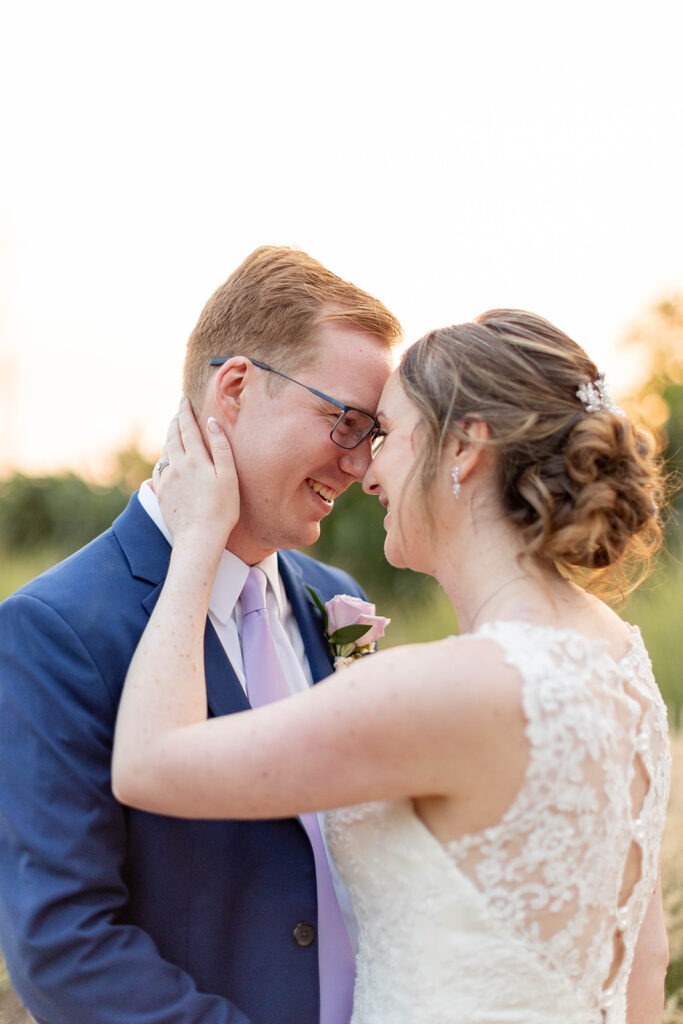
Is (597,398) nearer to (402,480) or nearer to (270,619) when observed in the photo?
(402,480)

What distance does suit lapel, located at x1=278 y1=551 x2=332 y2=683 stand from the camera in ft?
10.1

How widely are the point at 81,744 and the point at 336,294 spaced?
1.58 meters

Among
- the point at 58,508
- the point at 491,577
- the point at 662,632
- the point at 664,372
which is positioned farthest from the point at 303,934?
the point at 58,508

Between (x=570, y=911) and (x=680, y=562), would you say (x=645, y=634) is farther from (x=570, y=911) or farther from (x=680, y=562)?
(x=570, y=911)

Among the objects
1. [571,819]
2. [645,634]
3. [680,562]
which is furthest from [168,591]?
[680,562]

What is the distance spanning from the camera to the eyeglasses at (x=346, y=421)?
9.43 feet

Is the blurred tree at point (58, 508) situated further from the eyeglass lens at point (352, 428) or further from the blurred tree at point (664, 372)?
the eyeglass lens at point (352, 428)

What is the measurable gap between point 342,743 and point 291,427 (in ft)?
4.03

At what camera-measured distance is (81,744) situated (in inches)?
88.3

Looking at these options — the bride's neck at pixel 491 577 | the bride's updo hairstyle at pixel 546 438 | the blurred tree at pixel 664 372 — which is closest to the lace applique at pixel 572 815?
the bride's neck at pixel 491 577

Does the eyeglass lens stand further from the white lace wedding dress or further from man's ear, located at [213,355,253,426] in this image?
the white lace wedding dress

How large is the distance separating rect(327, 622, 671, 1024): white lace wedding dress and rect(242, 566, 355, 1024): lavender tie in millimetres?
221

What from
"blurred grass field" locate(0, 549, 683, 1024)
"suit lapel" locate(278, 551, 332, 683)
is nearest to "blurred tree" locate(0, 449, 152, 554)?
"blurred grass field" locate(0, 549, 683, 1024)

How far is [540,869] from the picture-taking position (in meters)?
2.07
